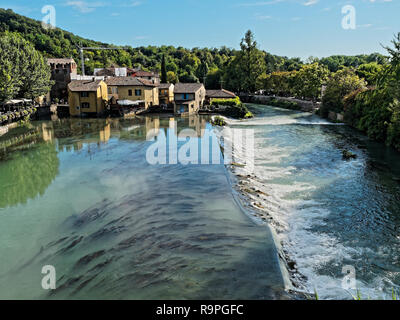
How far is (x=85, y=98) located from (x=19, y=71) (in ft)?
30.1

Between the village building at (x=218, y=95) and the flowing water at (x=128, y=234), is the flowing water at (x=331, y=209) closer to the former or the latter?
the flowing water at (x=128, y=234)

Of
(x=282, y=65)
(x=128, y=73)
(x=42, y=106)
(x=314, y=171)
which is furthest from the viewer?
(x=282, y=65)

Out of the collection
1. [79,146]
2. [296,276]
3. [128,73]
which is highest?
[128,73]

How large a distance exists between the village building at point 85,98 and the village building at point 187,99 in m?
12.0

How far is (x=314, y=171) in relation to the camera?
800 inches

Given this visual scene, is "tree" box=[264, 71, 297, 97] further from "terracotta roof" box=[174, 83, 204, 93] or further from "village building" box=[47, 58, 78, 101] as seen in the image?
"village building" box=[47, 58, 78, 101]

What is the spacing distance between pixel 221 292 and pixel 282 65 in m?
129

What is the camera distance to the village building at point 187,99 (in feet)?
168

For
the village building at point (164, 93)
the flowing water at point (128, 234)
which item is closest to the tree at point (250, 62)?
the village building at point (164, 93)

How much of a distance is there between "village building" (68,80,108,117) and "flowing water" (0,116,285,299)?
2708 cm

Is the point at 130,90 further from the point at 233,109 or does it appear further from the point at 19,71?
the point at 233,109

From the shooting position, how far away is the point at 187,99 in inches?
2103
